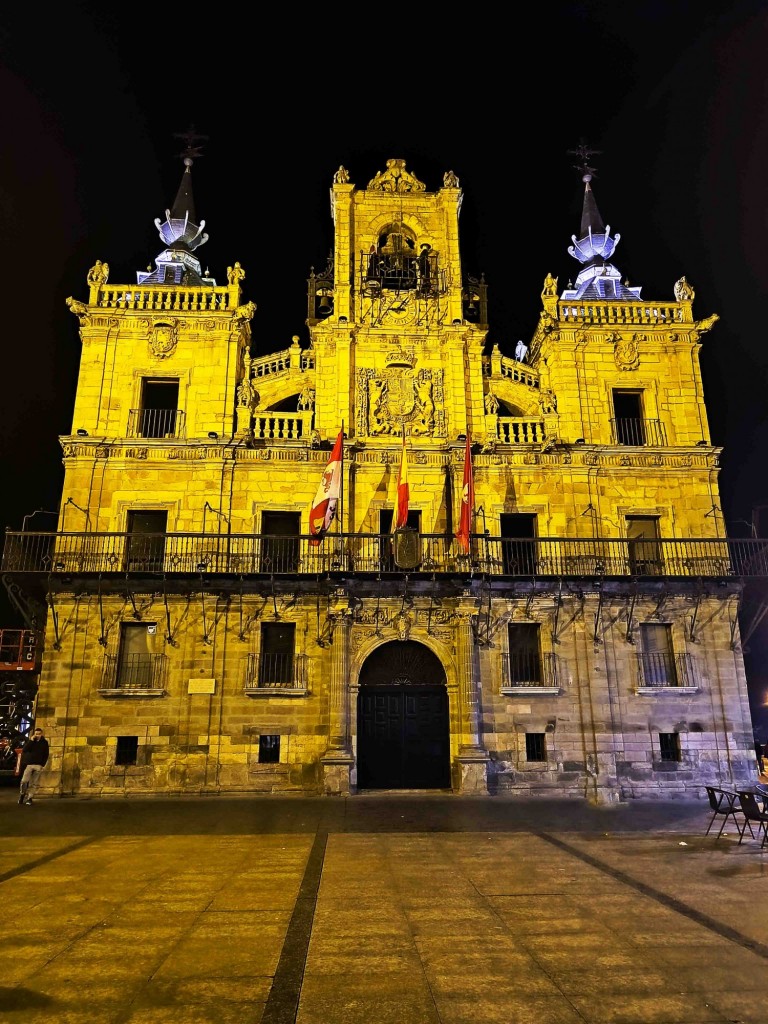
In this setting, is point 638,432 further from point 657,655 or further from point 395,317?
point 395,317

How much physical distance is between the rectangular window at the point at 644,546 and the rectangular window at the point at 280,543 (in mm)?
10208

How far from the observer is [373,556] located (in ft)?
71.0

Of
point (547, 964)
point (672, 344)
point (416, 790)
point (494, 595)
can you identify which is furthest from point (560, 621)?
point (547, 964)

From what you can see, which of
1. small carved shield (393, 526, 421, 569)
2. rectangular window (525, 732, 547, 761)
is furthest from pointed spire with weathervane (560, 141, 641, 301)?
rectangular window (525, 732, 547, 761)

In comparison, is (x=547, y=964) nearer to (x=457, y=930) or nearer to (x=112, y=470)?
(x=457, y=930)

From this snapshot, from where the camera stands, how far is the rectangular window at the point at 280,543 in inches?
856

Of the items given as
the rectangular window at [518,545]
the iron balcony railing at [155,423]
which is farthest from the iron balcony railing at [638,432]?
the iron balcony railing at [155,423]

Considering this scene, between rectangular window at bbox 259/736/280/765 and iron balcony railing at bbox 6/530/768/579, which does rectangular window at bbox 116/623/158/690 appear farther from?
rectangular window at bbox 259/736/280/765

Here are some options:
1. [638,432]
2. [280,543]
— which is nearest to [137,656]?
[280,543]

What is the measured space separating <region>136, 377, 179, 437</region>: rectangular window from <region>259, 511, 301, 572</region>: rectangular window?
13.8ft

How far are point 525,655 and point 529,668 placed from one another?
1.30 feet

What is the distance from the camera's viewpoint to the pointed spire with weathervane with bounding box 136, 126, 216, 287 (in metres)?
27.3

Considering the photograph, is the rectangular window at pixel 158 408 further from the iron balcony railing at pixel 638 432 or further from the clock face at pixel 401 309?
the iron balcony railing at pixel 638 432

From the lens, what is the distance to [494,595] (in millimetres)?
21438
